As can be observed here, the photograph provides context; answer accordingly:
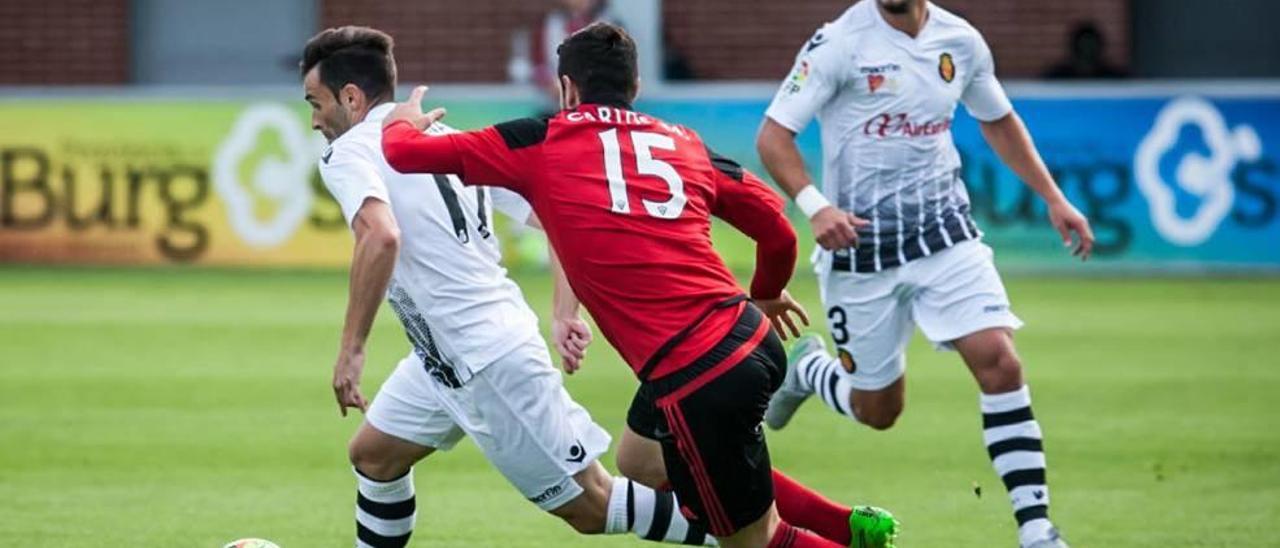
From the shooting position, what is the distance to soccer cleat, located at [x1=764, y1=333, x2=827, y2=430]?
10.4m

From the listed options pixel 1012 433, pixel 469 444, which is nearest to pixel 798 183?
pixel 1012 433

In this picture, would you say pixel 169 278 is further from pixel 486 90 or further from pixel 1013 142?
pixel 1013 142

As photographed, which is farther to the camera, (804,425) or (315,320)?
(315,320)

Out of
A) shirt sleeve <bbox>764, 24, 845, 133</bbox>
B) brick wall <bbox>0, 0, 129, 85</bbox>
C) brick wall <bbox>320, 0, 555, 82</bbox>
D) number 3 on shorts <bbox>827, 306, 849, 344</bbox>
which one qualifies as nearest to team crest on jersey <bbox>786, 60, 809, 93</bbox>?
shirt sleeve <bbox>764, 24, 845, 133</bbox>

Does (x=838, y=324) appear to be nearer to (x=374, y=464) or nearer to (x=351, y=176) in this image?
(x=374, y=464)

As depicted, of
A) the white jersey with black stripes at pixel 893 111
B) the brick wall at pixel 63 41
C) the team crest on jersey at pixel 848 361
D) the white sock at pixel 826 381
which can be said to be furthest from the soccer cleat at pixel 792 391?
the brick wall at pixel 63 41

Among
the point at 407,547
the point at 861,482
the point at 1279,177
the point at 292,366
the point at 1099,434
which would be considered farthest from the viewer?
the point at 1279,177

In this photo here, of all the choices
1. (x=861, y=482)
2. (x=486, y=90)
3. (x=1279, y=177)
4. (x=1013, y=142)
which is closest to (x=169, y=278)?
(x=486, y=90)

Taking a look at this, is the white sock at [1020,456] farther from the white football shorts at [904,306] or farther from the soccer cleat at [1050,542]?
the white football shorts at [904,306]

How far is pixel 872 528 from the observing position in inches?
299

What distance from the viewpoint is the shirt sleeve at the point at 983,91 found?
9.04 meters

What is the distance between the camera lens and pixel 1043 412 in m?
12.6

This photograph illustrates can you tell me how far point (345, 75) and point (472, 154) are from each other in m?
0.79

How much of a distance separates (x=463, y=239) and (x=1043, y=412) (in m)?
6.07
